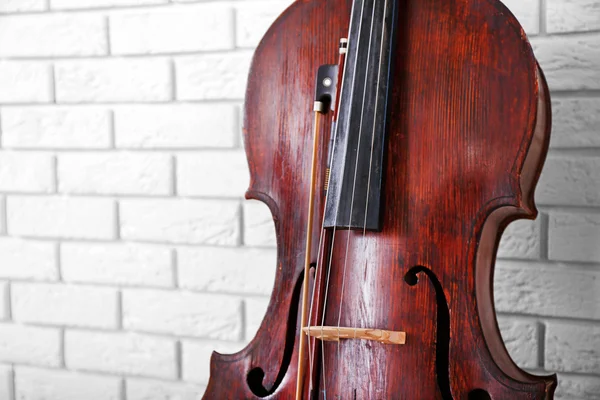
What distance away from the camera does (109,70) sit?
128cm

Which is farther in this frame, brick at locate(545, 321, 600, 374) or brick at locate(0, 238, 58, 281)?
brick at locate(0, 238, 58, 281)

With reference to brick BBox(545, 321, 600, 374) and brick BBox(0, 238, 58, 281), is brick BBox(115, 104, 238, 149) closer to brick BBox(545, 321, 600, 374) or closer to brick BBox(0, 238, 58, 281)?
brick BBox(0, 238, 58, 281)

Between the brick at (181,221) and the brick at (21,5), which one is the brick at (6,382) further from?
the brick at (21,5)

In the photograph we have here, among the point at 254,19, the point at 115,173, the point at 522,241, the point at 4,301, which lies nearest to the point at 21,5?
the point at 115,173

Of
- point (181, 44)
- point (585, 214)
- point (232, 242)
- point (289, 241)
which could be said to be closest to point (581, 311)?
point (585, 214)

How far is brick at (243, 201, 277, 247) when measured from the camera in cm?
120

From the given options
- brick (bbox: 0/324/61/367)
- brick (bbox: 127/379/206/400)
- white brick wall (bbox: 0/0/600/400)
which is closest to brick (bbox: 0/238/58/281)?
white brick wall (bbox: 0/0/600/400)

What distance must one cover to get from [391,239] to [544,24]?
0.46 meters

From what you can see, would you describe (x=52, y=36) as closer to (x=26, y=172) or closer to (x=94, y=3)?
(x=94, y=3)

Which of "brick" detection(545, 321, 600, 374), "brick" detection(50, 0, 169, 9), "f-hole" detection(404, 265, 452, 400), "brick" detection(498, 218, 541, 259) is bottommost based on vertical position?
"brick" detection(545, 321, 600, 374)

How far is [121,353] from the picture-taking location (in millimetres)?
1312

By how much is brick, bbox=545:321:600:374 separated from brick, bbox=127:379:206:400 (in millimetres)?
599

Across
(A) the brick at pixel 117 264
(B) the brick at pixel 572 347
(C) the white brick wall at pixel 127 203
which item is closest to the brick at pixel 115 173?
(C) the white brick wall at pixel 127 203

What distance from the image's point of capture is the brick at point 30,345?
135cm
